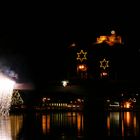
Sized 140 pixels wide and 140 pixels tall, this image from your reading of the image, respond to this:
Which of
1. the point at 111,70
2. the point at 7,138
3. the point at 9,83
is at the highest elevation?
the point at 111,70

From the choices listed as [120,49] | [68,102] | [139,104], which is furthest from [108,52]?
[139,104]

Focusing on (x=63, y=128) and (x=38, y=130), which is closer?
(x=38, y=130)

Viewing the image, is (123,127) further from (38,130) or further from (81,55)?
(81,55)

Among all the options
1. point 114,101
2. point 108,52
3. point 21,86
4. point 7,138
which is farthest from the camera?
point 108,52

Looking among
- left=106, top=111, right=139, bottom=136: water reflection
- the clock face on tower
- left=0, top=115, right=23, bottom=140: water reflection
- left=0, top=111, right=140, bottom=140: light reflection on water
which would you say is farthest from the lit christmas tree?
left=0, top=115, right=23, bottom=140: water reflection

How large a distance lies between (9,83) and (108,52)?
10775cm

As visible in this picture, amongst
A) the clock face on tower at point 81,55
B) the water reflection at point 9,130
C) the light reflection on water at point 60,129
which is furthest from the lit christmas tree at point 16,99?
the water reflection at point 9,130

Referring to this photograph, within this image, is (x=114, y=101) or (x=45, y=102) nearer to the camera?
(x=114, y=101)

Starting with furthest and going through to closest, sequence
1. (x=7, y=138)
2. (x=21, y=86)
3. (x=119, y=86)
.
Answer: (x=119, y=86) < (x=21, y=86) < (x=7, y=138)

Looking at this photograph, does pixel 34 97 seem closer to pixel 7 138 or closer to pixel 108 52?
pixel 108 52

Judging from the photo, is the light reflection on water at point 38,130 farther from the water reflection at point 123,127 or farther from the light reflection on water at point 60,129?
the water reflection at point 123,127

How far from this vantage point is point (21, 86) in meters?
78.4

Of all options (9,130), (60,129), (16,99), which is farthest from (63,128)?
(16,99)

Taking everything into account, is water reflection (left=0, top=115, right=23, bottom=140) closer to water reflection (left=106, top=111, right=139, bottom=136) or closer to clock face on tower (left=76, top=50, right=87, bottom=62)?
water reflection (left=106, top=111, right=139, bottom=136)
